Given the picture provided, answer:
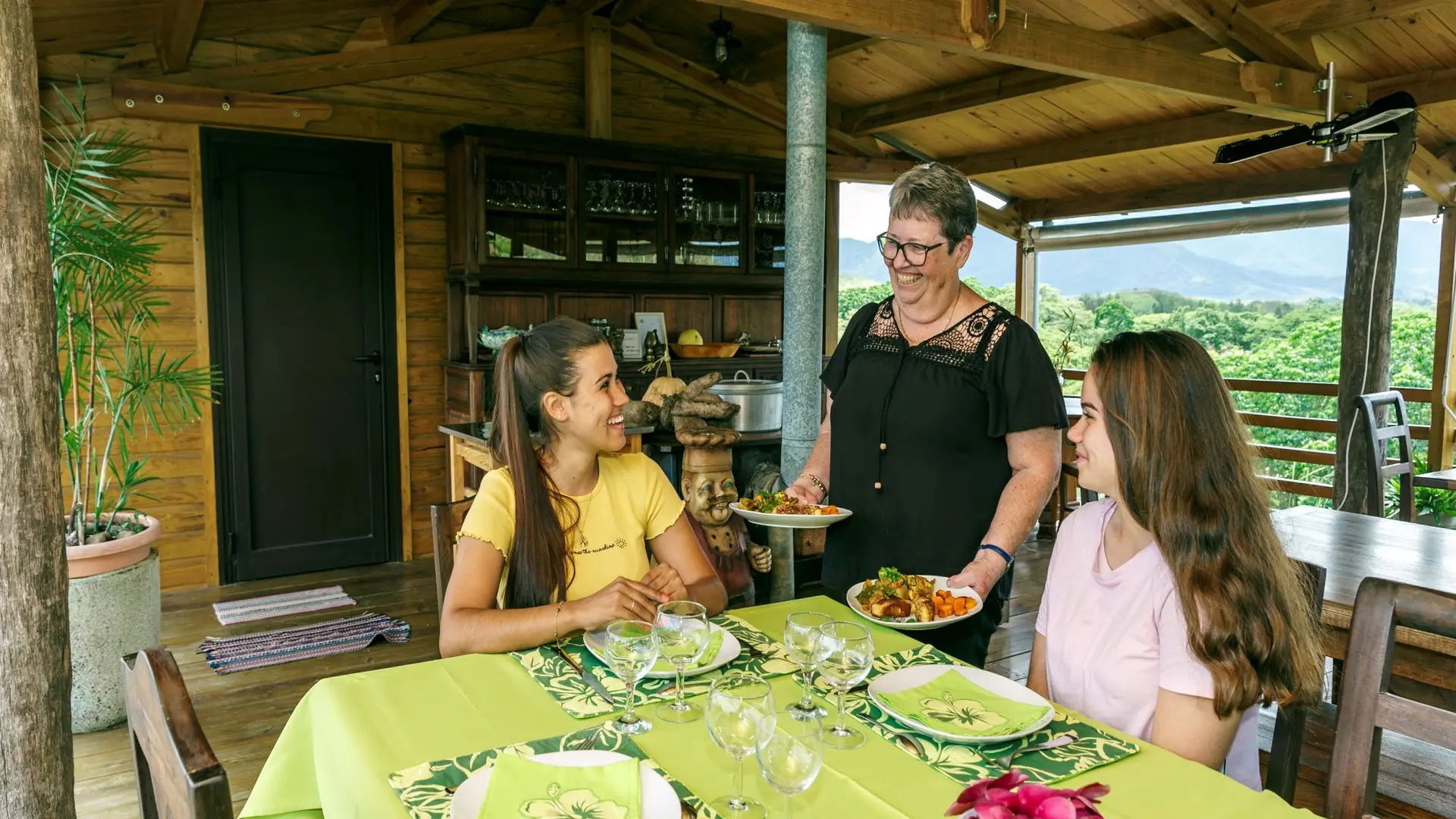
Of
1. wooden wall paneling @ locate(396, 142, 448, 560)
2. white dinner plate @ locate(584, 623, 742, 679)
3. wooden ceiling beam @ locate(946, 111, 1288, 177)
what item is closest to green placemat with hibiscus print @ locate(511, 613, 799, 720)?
white dinner plate @ locate(584, 623, 742, 679)

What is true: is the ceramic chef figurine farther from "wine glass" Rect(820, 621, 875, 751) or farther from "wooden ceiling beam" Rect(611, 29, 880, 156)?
"wooden ceiling beam" Rect(611, 29, 880, 156)

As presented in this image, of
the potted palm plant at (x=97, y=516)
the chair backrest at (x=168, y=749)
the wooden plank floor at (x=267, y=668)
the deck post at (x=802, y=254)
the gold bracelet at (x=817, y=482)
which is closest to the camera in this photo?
the chair backrest at (x=168, y=749)

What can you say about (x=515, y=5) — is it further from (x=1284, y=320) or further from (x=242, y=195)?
(x=1284, y=320)

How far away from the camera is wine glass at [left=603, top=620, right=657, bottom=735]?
1.30 meters

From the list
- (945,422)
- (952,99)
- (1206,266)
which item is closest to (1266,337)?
(1206,266)

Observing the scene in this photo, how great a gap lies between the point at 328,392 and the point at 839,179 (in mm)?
3442

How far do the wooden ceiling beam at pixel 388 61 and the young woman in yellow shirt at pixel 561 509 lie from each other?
3.44 meters

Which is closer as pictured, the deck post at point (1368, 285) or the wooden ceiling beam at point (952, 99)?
the deck post at point (1368, 285)

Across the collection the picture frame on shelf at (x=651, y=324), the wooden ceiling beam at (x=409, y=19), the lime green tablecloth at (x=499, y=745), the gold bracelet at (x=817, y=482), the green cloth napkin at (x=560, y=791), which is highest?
the wooden ceiling beam at (x=409, y=19)

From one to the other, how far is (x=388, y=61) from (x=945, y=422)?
3.95 metres

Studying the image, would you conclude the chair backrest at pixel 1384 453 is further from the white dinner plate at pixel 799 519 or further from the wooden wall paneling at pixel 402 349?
the wooden wall paneling at pixel 402 349

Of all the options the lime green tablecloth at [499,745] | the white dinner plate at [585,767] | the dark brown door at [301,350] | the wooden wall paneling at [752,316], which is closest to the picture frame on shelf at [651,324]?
the wooden wall paneling at [752,316]

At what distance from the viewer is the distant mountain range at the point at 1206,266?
708 centimetres

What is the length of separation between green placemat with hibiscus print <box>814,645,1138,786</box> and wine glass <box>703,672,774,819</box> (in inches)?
10.0
